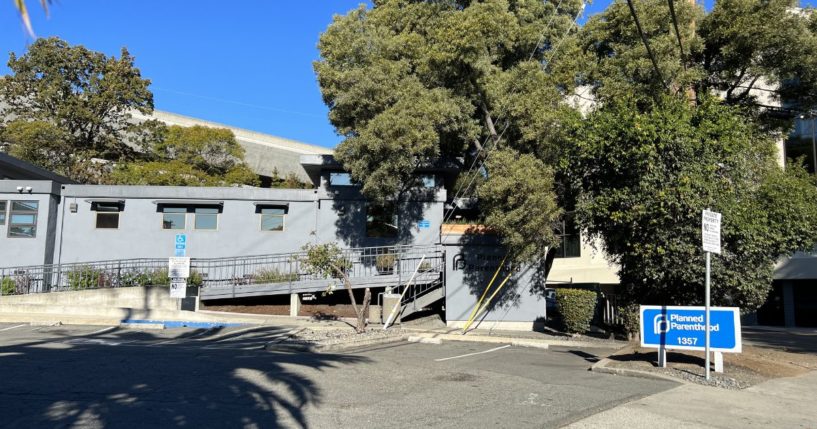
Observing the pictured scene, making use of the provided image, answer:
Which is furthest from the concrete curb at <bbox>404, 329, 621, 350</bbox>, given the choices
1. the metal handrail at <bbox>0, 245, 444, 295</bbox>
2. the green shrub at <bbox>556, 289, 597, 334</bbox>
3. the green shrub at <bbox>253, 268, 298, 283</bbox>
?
the green shrub at <bbox>253, 268, 298, 283</bbox>

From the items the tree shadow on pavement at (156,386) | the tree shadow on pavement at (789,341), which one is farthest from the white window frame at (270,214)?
the tree shadow on pavement at (789,341)

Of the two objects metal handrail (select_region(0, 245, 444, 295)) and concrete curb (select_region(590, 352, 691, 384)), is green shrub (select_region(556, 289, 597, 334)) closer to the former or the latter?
metal handrail (select_region(0, 245, 444, 295))

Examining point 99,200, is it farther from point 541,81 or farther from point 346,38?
point 541,81

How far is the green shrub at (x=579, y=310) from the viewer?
17375 mm

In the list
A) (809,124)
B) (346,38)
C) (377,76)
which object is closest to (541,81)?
(377,76)

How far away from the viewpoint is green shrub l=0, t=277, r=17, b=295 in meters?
20.3

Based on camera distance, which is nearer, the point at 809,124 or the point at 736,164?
the point at 736,164

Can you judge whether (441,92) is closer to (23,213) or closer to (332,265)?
(332,265)

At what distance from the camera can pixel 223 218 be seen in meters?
23.0

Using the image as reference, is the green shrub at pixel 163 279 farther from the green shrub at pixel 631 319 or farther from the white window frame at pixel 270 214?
the green shrub at pixel 631 319

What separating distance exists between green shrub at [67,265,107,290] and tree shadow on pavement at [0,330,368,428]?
886 centimetres

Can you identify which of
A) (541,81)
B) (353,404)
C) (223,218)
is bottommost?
(353,404)

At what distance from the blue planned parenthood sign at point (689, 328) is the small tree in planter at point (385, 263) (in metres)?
10.6

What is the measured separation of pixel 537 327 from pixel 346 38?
11.0 metres
